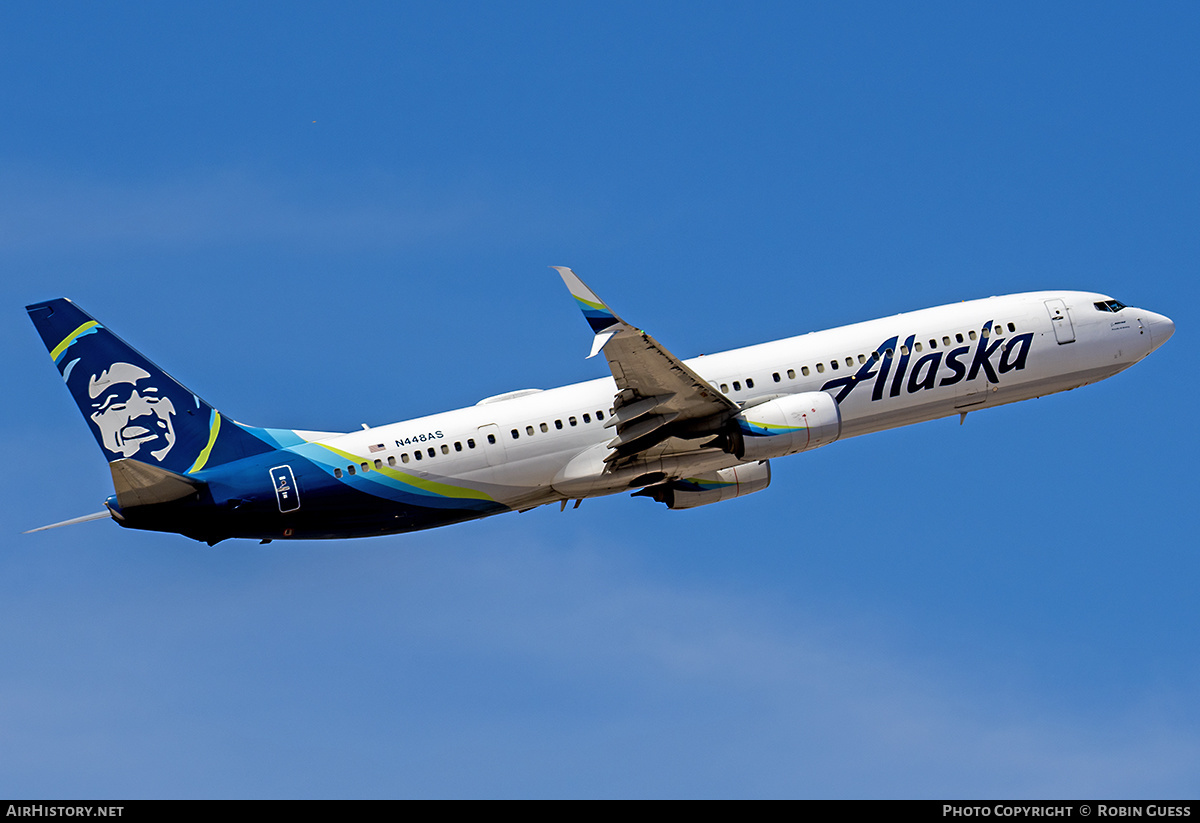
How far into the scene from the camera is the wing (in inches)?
1721

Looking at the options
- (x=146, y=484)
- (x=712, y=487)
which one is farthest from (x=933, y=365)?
(x=146, y=484)

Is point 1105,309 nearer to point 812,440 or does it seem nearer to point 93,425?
point 812,440

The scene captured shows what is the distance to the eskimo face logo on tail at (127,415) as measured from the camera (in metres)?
47.5

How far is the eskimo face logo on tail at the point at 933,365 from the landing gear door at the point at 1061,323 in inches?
47.9

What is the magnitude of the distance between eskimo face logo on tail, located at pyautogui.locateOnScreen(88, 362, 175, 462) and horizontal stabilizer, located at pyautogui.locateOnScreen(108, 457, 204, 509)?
231cm

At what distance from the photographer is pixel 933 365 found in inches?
1982

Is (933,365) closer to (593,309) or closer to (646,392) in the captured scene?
(646,392)

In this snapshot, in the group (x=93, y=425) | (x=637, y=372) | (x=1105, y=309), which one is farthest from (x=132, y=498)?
(x=1105, y=309)

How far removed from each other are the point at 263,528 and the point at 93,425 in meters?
6.88

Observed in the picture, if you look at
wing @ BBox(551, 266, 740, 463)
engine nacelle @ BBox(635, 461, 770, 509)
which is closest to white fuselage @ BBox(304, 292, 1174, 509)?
wing @ BBox(551, 266, 740, 463)

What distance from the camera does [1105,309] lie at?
175 ft

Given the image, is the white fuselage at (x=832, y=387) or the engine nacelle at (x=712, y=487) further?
the engine nacelle at (x=712, y=487)

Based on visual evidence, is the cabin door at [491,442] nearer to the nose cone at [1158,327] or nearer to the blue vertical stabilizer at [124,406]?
the blue vertical stabilizer at [124,406]

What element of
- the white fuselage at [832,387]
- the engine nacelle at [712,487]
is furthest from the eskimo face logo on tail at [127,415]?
the engine nacelle at [712,487]
